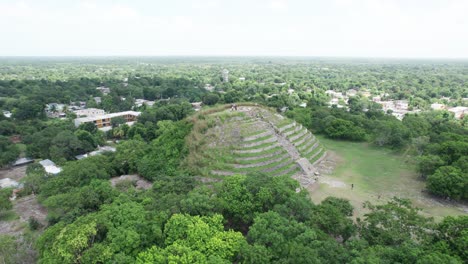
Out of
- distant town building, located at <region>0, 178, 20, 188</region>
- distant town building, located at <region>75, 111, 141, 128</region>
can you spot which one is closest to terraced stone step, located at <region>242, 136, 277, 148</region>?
distant town building, located at <region>0, 178, 20, 188</region>

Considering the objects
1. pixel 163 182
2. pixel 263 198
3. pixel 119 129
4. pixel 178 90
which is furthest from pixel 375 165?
pixel 178 90

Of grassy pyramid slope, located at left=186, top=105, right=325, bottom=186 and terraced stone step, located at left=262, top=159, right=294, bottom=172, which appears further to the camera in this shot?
terraced stone step, located at left=262, top=159, right=294, bottom=172

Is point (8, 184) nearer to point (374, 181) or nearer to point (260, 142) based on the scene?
point (260, 142)

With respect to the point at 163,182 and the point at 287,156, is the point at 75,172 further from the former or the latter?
the point at 287,156

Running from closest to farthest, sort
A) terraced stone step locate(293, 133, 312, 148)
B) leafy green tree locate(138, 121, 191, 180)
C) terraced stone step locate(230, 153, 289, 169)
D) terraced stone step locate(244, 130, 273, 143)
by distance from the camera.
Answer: terraced stone step locate(230, 153, 289, 169) < leafy green tree locate(138, 121, 191, 180) < terraced stone step locate(244, 130, 273, 143) < terraced stone step locate(293, 133, 312, 148)

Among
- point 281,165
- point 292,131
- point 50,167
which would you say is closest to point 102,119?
point 50,167

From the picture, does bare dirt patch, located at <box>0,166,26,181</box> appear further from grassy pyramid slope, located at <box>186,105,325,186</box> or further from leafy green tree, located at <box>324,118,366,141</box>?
leafy green tree, located at <box>324,118,366,141</box>
